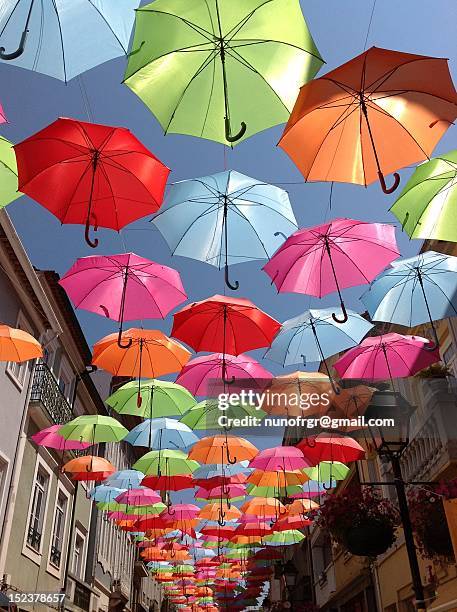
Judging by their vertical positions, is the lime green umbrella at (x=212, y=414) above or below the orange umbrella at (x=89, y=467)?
above

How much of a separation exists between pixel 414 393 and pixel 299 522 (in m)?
5.82

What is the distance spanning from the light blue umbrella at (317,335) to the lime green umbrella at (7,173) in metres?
5.58

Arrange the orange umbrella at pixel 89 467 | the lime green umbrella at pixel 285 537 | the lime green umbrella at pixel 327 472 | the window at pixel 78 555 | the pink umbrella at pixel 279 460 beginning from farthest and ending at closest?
the lime green umbrella at pixel 285 537 → the window at pixel 78 555 → the lime green umbrella at pixel 327 472 → the orange umbrella at pixel 89 467 → the pink umbrella at pixel 279 460

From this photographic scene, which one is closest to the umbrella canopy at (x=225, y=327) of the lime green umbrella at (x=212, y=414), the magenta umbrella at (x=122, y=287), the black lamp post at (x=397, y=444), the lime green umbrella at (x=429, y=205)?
the magenta umbrella at (x=122, y=287)

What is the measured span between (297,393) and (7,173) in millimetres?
7483

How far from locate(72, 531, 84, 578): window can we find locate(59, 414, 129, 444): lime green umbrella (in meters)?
8.82

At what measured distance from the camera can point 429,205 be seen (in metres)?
6.86

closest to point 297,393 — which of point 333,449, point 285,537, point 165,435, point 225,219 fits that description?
point 333,449

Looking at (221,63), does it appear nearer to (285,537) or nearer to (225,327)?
(225,327)

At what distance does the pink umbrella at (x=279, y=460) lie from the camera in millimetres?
12781

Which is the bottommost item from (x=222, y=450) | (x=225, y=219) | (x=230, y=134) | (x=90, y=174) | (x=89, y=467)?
(x=222, y=450)

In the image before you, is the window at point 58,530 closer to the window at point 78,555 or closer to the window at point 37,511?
the window at point 37,511

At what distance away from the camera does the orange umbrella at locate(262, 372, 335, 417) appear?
A: 11.6m

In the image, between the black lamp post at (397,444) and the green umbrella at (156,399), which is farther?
the green umbrella at (156,399)
